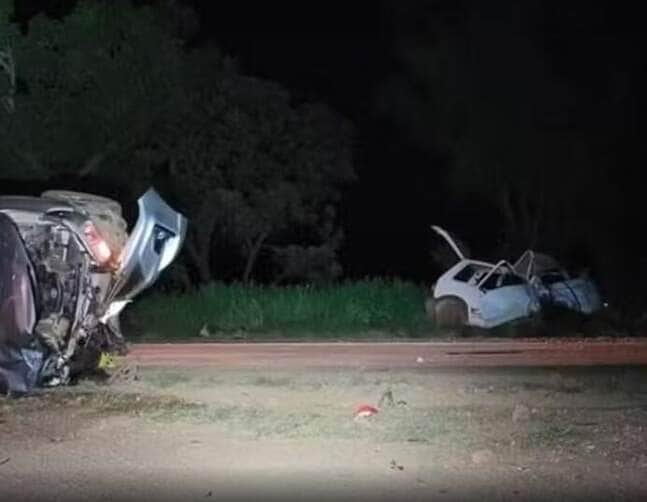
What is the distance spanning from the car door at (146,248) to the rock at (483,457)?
15.3 feet

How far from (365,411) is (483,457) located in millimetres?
2347

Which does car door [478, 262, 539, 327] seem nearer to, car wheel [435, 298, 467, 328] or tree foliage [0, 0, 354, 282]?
car wheel [435, 298, 467, 328]

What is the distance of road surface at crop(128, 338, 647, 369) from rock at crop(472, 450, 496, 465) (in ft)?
22.0

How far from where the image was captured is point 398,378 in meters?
14.7

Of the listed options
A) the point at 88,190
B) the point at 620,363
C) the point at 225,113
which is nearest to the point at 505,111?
the point at 225,113

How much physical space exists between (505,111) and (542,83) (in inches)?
55.8

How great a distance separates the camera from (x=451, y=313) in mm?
25109

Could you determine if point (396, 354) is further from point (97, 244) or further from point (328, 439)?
point (328, 439)

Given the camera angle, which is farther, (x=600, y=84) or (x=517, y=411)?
(x=600, y=84)

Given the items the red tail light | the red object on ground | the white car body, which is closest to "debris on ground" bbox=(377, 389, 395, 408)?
the red object on ground

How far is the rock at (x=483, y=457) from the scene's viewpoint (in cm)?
923

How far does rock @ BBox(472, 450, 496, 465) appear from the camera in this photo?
30.3 ft

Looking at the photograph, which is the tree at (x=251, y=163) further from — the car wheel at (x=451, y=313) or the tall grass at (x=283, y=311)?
the car wheel at (x=451, y=313)

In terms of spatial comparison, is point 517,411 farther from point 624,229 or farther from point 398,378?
point 624,229
